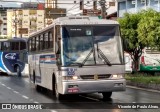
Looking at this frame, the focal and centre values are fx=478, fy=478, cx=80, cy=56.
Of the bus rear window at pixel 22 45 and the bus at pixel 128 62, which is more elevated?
the bus rear window at pixel 22 45

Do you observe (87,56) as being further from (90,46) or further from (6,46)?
(6,46)

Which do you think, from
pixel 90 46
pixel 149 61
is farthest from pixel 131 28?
pixel 90 46

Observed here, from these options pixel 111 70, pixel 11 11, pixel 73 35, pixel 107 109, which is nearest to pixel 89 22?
pixel 73 35

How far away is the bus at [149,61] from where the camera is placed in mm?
36438

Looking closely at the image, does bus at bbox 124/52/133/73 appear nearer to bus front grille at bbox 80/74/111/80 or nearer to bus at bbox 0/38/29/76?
bus at bbox 0/38/29/76

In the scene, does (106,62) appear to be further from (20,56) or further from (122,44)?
(20,56)

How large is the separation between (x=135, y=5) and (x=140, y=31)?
2661cm

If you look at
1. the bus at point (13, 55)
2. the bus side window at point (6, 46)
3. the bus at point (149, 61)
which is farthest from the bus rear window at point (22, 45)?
the bus at point (149, 61)

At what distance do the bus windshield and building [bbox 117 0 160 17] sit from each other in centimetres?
3482

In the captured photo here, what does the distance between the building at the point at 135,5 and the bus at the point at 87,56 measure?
3474 cm

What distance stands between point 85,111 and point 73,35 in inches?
163

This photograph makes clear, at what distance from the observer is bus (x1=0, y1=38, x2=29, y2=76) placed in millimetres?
46250

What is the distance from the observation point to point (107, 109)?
50.0 feet

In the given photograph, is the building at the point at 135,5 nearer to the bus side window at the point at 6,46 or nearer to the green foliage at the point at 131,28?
the bus side window at the point at 6,46
